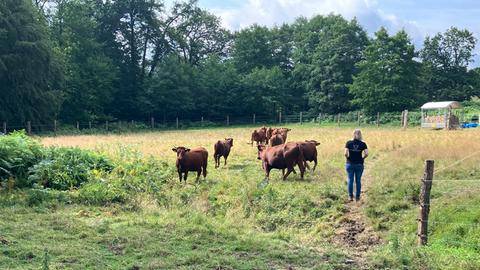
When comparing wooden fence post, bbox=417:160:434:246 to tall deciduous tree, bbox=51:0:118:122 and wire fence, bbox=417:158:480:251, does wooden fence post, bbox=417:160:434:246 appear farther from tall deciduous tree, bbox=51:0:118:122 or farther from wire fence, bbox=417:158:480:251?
tall deciduous tree, bbox=51:0:118:122

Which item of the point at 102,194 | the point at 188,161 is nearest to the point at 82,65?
the point at 188,161

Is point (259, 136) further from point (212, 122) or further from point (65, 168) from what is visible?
point (212, 122)

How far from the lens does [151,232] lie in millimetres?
8930

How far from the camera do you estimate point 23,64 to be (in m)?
40.6

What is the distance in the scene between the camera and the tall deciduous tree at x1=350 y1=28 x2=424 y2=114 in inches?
2181

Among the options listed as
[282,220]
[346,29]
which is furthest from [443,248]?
[346,29]

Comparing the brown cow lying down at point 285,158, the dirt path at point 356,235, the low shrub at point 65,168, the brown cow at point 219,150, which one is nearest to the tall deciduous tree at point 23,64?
the brown cow at point 219,150

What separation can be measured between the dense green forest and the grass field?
32.9m

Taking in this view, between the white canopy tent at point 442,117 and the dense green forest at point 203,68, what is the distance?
13312 mm

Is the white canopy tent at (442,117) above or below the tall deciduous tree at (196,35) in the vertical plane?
below

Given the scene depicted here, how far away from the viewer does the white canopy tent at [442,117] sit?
123 feet

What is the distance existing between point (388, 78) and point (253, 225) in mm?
48656

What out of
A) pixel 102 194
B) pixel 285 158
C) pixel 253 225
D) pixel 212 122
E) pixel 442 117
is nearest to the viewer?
pixel 253 225

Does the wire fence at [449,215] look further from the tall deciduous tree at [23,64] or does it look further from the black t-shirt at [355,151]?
the tall deciduous tree at [23,64]
